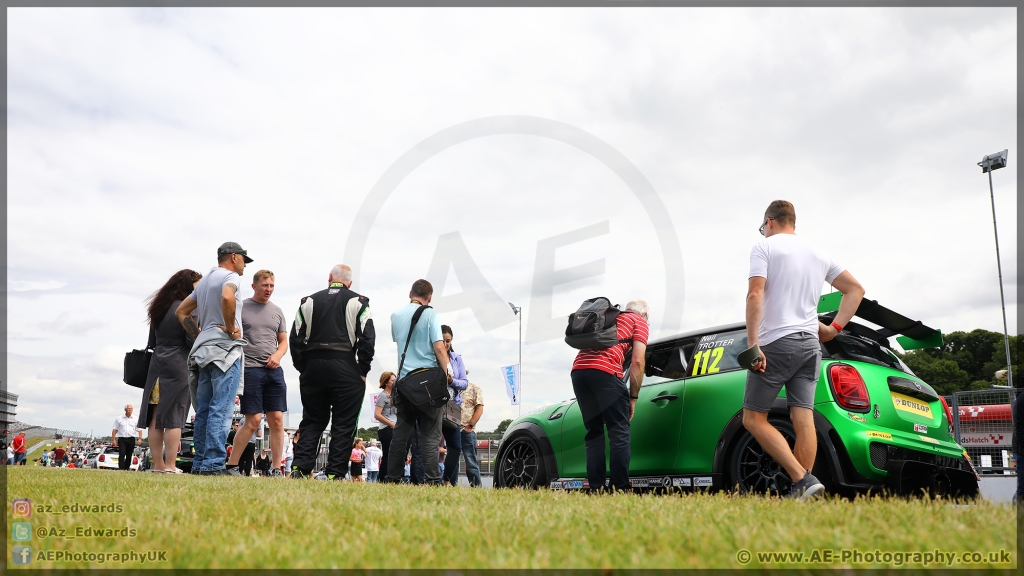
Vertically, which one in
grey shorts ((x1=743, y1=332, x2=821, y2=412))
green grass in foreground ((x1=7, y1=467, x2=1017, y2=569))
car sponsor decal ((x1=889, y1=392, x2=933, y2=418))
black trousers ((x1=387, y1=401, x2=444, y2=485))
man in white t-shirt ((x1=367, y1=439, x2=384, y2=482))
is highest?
grey shorts ((x1=743, y1=332, x2=821, y2=412))

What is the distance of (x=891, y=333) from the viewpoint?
5.44 meters

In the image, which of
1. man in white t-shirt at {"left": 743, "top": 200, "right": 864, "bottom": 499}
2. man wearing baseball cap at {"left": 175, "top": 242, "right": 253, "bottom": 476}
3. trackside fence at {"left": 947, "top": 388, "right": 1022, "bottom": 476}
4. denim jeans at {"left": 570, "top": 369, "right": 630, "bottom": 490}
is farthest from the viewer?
trackside fence at {"left": 947, "top": 388, "right": 1022, "bottom": 476}

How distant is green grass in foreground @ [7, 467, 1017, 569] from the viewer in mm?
2174

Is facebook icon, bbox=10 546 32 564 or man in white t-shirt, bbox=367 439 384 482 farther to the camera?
man in white t-shirt, bbox=367 439 384 482

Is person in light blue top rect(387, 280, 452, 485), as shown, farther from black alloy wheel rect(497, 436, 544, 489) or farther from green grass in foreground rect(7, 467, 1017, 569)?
green grass in foreground rect(7, 467, 1017, 569)

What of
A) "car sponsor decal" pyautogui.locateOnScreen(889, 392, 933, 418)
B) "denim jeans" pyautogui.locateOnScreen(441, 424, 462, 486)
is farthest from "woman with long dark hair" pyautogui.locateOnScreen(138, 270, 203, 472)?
"car sponsor decal" pyautogui.locateOnScreen(889, 392, 933, 418)

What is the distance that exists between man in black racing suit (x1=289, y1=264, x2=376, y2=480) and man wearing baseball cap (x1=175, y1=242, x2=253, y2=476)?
0.60 m

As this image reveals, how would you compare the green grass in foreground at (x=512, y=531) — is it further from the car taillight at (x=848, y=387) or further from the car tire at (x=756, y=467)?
the car taillight at (x=848, y=387)

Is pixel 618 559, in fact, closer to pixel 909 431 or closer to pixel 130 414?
pixel 909 431

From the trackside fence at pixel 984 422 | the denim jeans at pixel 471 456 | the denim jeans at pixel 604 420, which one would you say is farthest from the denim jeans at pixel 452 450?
the trackside fence at pixel 984 422

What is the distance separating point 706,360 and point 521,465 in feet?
8.17

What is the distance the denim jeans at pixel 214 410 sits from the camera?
22.7ft

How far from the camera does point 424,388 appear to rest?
22.8ft

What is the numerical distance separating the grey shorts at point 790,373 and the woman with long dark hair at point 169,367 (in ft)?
18.8
